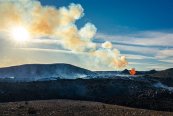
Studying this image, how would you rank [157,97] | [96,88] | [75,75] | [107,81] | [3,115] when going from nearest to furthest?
1. [3,115]
2. [157,97]
3. [96,88]
4. [107,81]
5. [75,75]

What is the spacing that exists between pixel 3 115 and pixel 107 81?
86.3 metres

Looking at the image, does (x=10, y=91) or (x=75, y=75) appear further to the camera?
(x=75, y=75)

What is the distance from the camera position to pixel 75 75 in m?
199

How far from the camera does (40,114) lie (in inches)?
1930

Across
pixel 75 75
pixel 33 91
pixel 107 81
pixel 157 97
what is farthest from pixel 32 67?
pixel 157 97

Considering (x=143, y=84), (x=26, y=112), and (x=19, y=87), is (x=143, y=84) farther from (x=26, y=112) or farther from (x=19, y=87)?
(x=26, y=112)

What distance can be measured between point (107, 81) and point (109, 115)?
8253 cm

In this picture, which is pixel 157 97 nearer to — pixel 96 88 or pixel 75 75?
pixel 96 88

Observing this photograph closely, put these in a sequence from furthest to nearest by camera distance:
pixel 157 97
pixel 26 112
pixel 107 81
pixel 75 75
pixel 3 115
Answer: pixel 75 75 < pixel 107 81 < pixel 157 97 < pixel 26 112 < pixel 3 115

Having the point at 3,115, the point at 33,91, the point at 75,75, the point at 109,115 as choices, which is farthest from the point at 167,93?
the point at 75,75

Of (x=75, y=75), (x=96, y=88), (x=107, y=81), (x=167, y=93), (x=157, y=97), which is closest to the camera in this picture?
(x=157, y=97)

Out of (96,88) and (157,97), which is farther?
(96,88)

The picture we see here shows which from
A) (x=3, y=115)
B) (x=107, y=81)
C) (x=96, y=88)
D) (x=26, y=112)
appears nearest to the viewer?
(x=3, y=115)

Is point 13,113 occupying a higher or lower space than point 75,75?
lower
